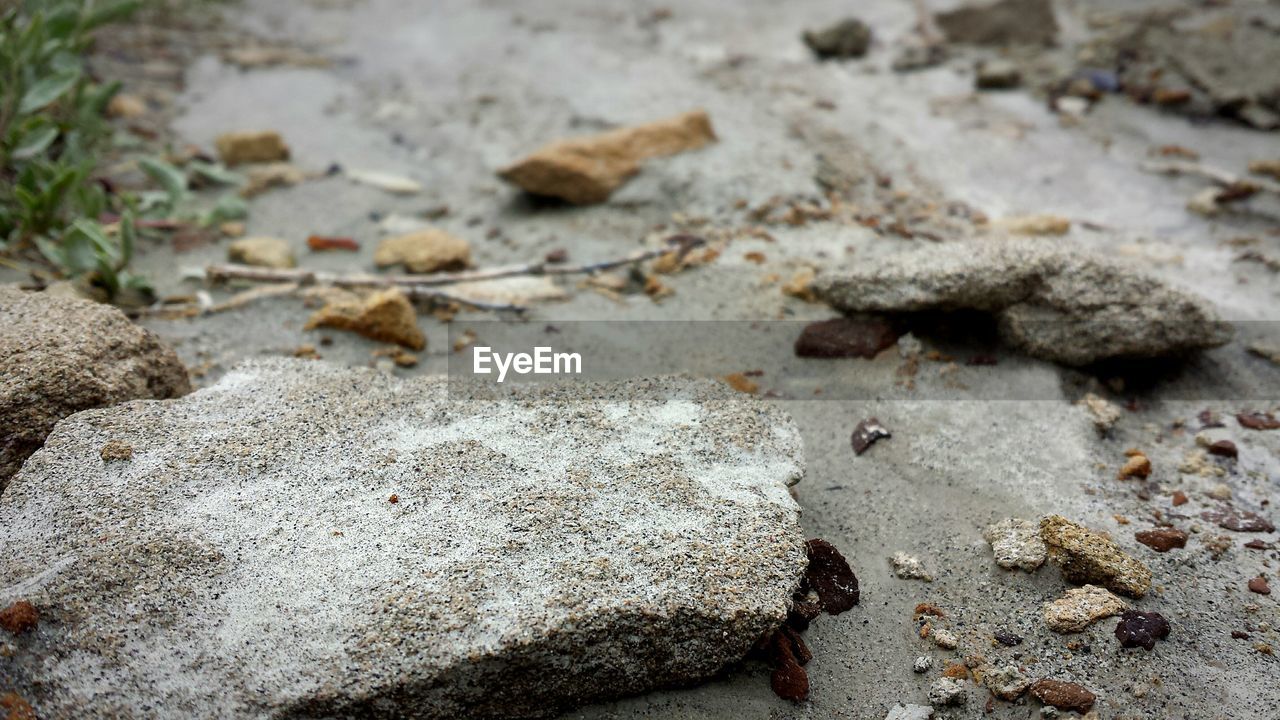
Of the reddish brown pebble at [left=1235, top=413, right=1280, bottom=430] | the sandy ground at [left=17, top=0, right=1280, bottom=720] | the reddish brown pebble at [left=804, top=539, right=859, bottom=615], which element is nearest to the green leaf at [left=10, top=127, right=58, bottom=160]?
the sandy ground at [left=17, top=0, right=1280, bottom=720]

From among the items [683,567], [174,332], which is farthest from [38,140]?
[683,567]

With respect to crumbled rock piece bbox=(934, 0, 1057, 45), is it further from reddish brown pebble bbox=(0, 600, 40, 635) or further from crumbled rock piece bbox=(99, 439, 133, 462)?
reddish brown pebble bbox=(0, 600, 40, 635)

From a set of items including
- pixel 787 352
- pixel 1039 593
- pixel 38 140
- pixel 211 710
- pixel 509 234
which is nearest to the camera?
pixel 211 710

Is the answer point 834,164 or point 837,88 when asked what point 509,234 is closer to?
point 834,164

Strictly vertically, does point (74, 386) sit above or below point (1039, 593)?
above

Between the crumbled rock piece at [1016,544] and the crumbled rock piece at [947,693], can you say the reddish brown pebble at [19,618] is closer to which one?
the crumbled rock piece at [947,693]
